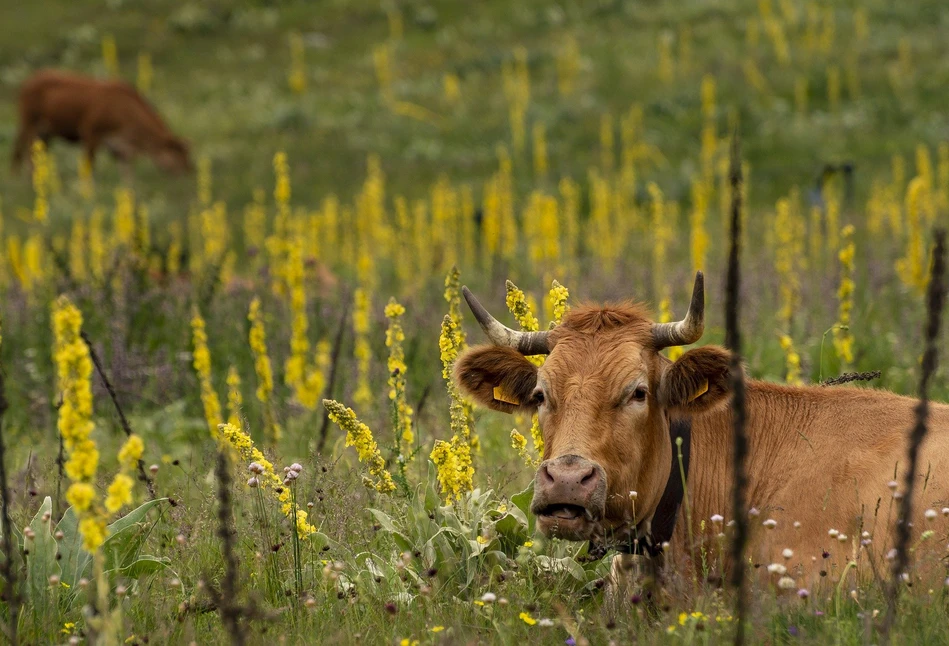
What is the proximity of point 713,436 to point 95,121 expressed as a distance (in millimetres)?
24065

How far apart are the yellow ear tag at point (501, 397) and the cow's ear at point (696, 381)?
722 millimetres

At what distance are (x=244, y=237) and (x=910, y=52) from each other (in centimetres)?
1810

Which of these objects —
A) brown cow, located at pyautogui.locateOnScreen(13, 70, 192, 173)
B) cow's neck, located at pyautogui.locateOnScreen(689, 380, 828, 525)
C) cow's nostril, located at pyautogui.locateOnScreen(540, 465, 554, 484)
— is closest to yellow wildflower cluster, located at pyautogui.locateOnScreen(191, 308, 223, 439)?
cow's nostril, located at pyautogui.locateOnScreen(540, 465, 554, 484)

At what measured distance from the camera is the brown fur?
483cm

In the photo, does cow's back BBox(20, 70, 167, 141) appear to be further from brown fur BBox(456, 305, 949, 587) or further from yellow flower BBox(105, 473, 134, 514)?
yellow flower BBox(105, 473, 134, 514)

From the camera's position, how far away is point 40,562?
14.0ft

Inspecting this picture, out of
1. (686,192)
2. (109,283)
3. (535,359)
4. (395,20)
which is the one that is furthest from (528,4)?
(535,359)

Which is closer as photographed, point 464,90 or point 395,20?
point 464,90

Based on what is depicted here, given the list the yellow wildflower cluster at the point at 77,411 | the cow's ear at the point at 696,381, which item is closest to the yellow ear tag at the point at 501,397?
the cow's ear at the point at 696,381

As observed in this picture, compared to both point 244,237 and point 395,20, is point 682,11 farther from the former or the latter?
point 244,237

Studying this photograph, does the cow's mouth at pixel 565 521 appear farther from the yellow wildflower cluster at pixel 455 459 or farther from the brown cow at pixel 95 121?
the brown cow at pixel 95 121

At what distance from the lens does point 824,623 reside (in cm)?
360

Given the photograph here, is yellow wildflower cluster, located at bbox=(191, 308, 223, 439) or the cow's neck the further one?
yellow wildflower cluster, located at bbox=(191, 308, 223, 439)

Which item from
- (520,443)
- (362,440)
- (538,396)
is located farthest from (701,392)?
(362,440)
